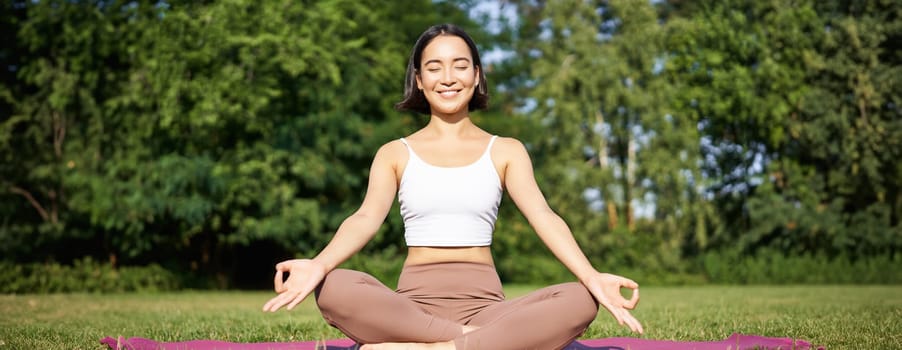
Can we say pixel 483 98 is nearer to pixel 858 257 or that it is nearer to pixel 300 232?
pixel 300 232

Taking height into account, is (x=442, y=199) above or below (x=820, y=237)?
above

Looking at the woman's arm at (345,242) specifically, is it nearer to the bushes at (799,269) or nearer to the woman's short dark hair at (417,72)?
the woman's short dark hair at (417,72)

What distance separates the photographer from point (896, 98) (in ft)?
74.9

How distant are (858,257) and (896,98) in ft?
15.9

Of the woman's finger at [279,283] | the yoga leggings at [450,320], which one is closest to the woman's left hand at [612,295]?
the yoga leggings at [450,320]

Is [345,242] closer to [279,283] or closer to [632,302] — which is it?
[279,283]

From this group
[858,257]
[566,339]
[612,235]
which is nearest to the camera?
[566,339]

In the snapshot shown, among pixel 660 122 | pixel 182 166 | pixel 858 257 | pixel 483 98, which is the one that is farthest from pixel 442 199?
pixel 660 122

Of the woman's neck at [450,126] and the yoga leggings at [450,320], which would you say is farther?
the woman's neck at [450,126]

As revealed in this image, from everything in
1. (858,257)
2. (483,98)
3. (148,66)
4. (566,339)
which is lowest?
(858,257)

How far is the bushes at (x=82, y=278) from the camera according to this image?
60.1ft

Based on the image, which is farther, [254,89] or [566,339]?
[254,89]

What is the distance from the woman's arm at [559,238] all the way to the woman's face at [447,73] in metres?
0.32

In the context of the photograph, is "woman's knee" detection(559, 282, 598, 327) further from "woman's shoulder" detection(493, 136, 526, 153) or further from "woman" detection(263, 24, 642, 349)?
"woman's shoulder" detection(493, 136, 526, 153)
